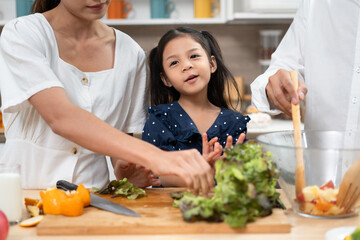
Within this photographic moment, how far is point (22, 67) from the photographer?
1.28m

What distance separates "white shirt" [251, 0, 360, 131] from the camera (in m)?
1.65

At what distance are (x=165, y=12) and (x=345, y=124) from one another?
6.25ft

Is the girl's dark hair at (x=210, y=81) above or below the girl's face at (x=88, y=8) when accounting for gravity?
below

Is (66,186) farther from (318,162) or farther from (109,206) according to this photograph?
(318,162)

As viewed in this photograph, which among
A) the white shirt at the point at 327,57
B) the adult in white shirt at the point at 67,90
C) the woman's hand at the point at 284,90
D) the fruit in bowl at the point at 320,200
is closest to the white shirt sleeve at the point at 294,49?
the white shirt at the point at 327,57

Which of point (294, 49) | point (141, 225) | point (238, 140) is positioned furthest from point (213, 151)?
point (294, 49)

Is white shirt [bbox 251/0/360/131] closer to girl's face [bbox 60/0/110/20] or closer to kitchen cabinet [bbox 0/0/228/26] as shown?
girl's face [bbox 60/0/110/20]

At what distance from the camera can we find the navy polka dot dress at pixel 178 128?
1678 mm

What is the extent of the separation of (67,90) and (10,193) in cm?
51

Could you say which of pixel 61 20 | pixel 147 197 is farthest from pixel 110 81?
pixel 147 197

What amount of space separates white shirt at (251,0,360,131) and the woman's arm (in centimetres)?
72

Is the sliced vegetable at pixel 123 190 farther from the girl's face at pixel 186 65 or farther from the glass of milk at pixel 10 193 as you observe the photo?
the girl's face at pixel 186 65

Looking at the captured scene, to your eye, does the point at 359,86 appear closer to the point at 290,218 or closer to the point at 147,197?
the point at 290,218

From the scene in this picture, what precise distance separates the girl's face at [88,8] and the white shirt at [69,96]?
0.39ft
